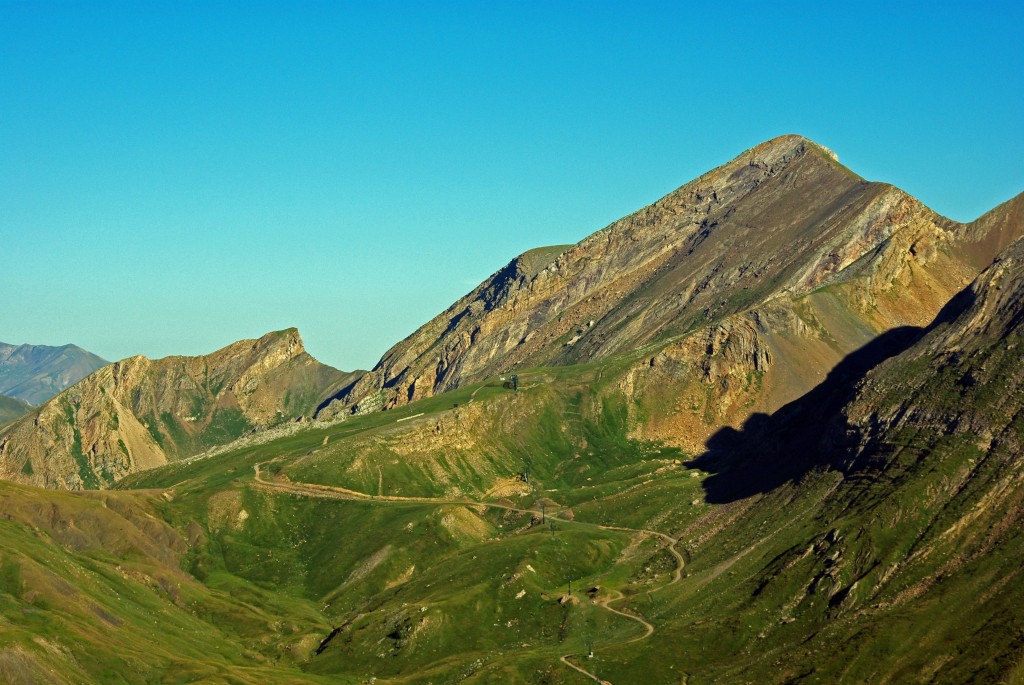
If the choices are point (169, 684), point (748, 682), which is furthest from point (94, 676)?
point (748, 682)

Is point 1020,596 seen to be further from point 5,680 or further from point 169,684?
point 5,680

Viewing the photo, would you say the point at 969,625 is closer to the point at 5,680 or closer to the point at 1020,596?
the point at 1020,596

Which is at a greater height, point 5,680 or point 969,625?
point 5,680

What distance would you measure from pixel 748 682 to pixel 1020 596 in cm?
4655

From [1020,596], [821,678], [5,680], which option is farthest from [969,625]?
[5,680]

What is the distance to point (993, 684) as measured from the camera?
178625 mm

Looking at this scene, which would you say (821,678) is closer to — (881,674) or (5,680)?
(881,674)

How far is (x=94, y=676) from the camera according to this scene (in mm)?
188125

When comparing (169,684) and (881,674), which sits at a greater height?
(169,684)

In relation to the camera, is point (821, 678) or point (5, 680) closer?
point (5, 680)

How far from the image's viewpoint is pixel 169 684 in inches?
7702

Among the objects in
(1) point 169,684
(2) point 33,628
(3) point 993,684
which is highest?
(2) point 33,628

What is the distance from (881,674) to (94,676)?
400ft

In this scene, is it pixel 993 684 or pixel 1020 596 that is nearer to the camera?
pixel 993 684
